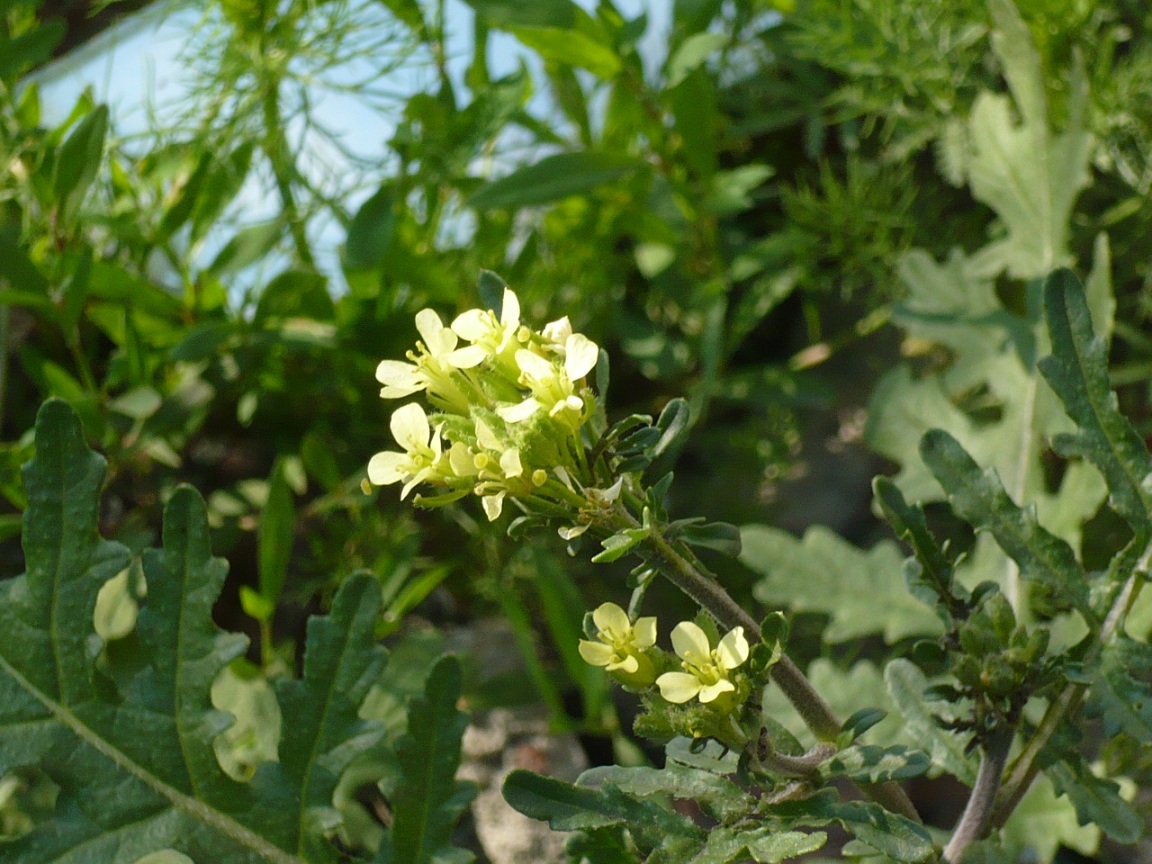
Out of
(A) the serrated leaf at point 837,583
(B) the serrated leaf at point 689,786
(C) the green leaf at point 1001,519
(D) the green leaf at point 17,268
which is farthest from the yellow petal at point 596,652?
(D) the green leaf at point 17,268

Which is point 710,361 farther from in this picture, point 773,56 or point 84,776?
point 84,776

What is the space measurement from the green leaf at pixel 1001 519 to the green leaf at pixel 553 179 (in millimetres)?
596

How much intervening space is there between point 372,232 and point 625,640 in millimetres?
762

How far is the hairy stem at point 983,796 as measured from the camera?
0.83 metres

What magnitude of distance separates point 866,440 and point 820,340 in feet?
1.24

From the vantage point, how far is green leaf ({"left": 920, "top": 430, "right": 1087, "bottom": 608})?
88 centimetres

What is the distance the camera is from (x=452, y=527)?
1.60 meters

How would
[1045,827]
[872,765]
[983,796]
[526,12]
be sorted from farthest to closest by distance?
1. [526,12]
2. [1045,827]
3. [983,796]
4. [872,765]

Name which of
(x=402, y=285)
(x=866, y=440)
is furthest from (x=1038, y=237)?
(x=402, y=285)

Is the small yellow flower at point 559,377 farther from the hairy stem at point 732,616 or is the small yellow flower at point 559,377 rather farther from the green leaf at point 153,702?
the green leaf at point 153,702

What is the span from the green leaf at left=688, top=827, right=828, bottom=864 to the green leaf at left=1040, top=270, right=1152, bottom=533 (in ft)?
1.28

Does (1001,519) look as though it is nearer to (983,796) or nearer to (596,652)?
(983,796)

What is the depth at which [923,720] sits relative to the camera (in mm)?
913

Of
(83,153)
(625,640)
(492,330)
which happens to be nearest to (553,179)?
(83,153)
